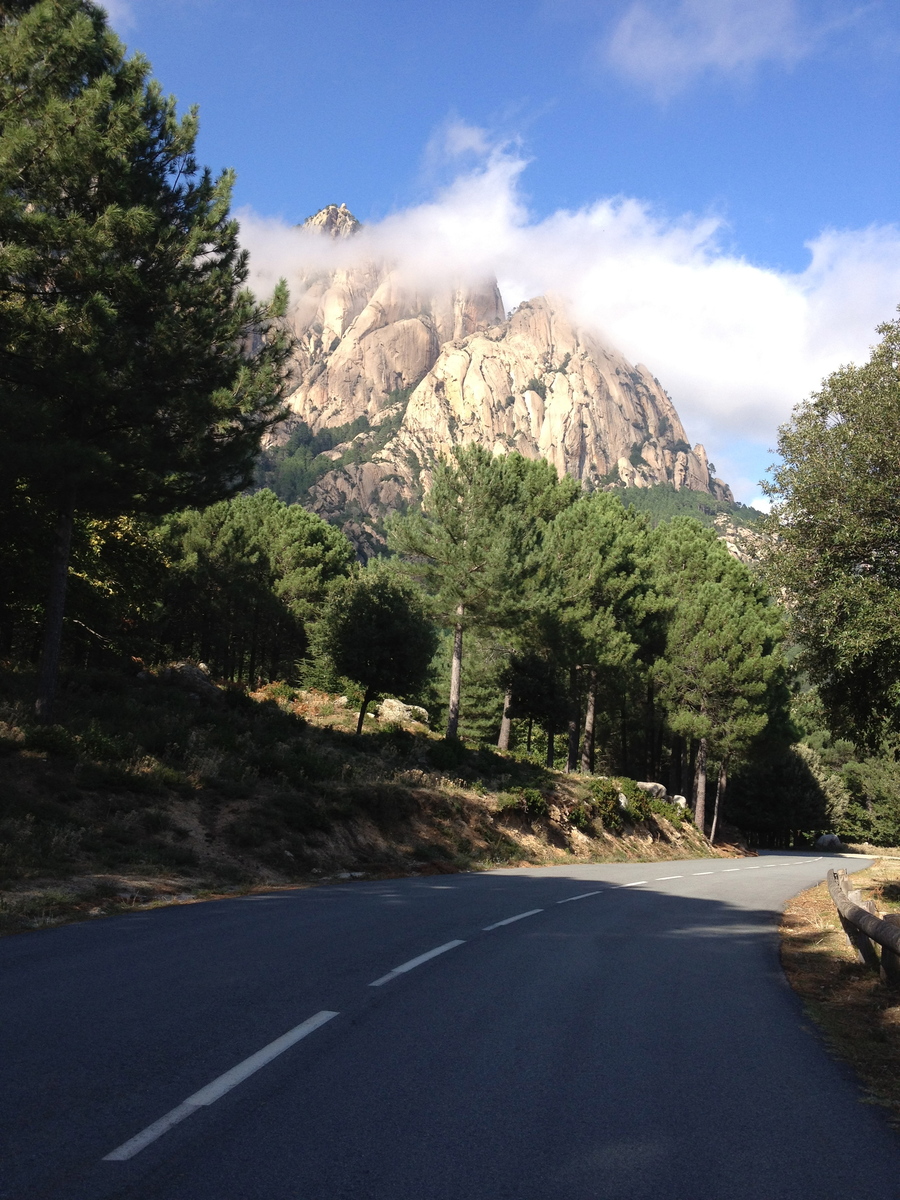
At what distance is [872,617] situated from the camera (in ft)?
42.6

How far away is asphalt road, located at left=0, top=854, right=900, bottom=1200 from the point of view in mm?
3791

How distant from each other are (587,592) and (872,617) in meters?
26.9

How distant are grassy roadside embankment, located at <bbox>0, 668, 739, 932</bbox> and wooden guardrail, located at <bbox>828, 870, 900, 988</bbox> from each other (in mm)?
8637

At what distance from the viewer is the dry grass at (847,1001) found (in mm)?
5734

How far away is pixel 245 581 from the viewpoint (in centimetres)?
4841

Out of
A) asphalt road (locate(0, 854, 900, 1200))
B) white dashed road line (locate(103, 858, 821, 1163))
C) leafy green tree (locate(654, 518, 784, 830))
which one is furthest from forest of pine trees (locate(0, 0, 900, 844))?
white dashed road line (locate(103, 858, 821, 1163))

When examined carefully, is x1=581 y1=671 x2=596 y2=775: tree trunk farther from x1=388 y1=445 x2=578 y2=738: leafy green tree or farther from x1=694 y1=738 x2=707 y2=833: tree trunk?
x1=388 y1=445 x2=578 y2=738: leafy green tree

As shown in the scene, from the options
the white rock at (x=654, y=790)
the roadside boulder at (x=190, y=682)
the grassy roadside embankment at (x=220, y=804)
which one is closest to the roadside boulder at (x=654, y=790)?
the white rock at (x=654, y=790)

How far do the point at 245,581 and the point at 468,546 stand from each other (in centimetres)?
1863

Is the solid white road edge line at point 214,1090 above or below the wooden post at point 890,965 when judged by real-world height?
below

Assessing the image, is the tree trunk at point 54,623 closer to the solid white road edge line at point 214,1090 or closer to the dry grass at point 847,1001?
the solid white road edge line at point 214,1090

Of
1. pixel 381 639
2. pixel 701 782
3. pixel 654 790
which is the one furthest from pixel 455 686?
pixel 701 782

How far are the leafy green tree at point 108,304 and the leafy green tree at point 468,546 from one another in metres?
14.6

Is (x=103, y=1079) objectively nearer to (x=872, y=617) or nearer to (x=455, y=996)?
(x=455, y=996)
